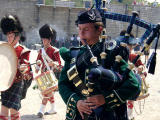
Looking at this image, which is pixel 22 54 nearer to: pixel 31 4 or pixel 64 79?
pixel 64 79

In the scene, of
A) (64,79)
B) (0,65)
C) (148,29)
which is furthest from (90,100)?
(0,65)

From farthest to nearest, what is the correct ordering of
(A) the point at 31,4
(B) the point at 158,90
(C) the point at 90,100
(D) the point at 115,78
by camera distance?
(A) the point at 31,4 → (B) the point at 158,90 → (C) the point at 90,100 → (D) the point at 115,78

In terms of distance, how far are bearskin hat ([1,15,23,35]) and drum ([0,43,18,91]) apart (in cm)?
61

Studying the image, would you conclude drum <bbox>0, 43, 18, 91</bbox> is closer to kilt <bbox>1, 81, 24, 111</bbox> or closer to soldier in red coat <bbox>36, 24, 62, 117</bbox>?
kilt <bbox>1, 81, 24, 111</bbox>

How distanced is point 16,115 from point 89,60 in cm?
231

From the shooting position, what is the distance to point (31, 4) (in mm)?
40719

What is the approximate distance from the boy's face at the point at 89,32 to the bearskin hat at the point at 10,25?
2.46m

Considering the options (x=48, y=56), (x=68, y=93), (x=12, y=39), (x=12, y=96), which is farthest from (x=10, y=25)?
(x=68, y=93)

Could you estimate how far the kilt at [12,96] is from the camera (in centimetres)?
454

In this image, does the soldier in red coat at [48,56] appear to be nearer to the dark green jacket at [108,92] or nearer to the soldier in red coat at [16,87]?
the soldier in red coat at [16,87]

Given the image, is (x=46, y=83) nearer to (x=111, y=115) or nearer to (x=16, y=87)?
(x=16, y=87)

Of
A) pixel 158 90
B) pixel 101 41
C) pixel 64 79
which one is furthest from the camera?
pixel 158 90

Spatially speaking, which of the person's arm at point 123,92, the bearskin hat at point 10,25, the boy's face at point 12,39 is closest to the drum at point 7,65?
the boy's face at point 12,39

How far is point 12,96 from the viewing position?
458 centimetres
